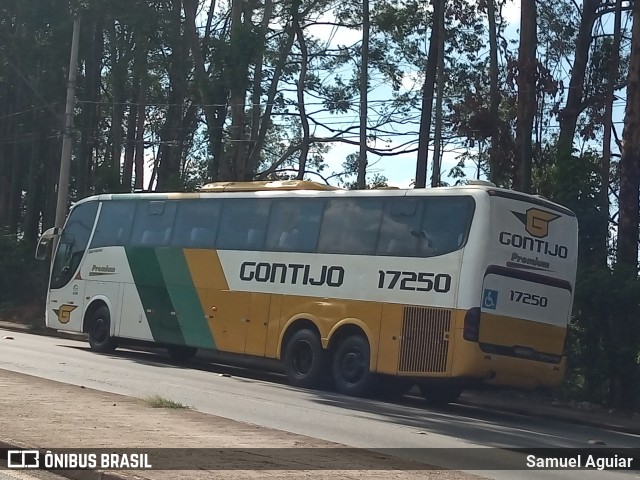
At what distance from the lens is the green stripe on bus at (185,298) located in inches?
832

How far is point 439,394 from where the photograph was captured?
1842 centimetres

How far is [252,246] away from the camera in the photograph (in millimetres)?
20125

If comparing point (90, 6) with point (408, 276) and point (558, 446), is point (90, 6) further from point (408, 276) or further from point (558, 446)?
point (558, 446)

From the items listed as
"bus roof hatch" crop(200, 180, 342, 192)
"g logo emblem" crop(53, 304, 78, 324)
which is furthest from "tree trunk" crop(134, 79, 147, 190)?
"bus roof hatch" crop(200, 180, 342, 192)

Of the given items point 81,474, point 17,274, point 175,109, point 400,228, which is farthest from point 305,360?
point 175,109

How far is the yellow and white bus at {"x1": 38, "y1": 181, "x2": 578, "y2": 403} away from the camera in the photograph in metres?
16.4

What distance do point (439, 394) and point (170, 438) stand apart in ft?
30.2

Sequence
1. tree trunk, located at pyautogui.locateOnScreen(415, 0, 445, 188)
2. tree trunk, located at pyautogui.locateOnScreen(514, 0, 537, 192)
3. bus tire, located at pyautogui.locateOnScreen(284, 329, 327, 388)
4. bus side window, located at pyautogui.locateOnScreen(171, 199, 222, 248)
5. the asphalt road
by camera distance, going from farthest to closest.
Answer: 1. tree trunk, located at pyautogui.locateOnScreen(415, 0, 445, 188)
2. tree trunk, located at pyautogui.locateOnScreen(514, 0, 537, 192)
3. bus side window, located at pyautogui.locateOnScreen(171, 199, 222, 248)
4. bus tire, located at pyautogui.locateOnScreen(284, 329, 327, 388)
5. the asphalt road

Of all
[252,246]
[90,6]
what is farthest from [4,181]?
[252,246]

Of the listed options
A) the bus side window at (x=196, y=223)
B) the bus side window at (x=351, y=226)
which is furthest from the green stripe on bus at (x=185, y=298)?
the bus side window at (x=351, y=226)

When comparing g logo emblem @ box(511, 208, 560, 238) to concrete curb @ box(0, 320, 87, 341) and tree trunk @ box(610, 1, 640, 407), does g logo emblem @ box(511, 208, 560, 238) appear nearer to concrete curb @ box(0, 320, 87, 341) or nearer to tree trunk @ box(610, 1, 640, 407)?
tree trunk @ box(610, 1, 640, 407)

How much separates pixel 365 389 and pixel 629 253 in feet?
20.6

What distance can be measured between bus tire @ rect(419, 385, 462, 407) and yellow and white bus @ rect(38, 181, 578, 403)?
3 cm

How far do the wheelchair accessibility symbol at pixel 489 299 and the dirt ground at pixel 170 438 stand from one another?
5.71 meters
